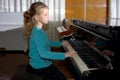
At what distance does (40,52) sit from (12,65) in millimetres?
3566

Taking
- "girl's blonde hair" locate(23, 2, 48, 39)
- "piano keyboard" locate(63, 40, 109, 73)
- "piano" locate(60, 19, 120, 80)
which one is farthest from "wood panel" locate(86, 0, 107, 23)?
"girl's blonde hair" locate(23, 2, 48, 39)

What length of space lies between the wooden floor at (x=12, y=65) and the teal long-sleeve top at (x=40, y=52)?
1.74 metres

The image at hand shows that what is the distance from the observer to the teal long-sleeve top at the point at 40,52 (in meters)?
2.30

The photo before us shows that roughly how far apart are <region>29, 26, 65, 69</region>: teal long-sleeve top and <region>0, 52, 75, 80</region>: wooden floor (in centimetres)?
174

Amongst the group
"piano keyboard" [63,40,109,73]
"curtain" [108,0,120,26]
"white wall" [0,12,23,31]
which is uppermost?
"curtain" [108,0,120,26]

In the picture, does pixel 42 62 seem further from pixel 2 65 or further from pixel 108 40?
pixel 2 65

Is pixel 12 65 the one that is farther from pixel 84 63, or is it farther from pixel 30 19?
pixel 84 63

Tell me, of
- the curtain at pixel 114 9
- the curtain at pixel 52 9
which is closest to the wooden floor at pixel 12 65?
the curtain at pixel 52 9

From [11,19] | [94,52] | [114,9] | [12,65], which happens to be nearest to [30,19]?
[94,52]

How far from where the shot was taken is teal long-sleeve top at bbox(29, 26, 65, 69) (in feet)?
7.54

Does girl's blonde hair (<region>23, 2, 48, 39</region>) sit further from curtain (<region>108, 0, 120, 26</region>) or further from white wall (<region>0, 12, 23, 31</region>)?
curtain (<region>108, 0, 120, 26</region>)

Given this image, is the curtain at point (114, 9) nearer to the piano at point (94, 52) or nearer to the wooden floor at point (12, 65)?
the wooden floor at point (12, 65)

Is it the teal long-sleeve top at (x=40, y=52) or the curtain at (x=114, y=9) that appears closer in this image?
the teal long-sleeve top at (x=40, y=52)

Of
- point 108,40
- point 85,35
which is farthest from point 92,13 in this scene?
point 108,40
